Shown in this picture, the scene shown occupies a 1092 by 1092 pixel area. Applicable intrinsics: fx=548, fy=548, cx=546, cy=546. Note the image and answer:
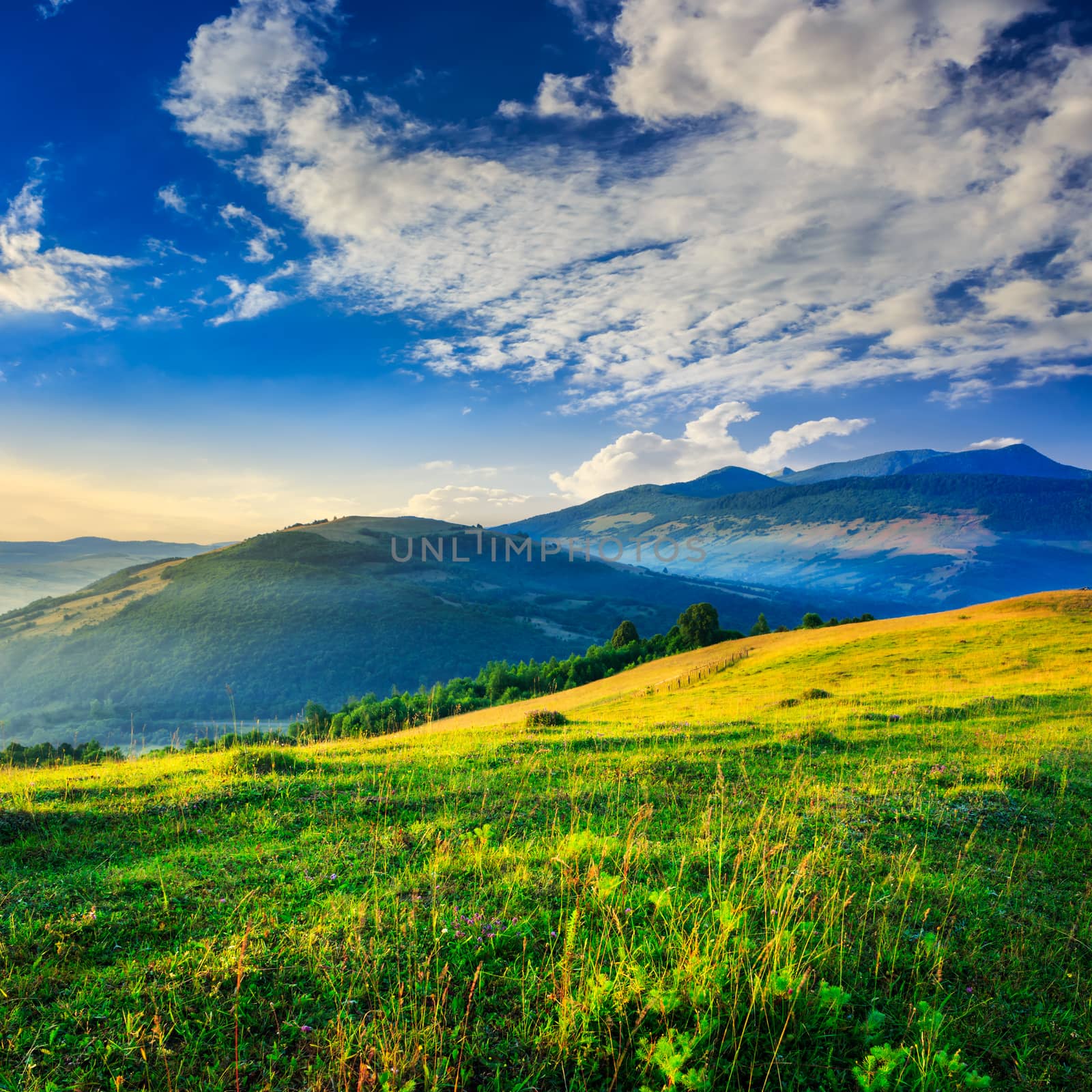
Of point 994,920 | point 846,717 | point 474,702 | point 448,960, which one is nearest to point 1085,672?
point 846,717

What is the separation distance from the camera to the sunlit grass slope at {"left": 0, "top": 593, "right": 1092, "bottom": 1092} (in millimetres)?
3270

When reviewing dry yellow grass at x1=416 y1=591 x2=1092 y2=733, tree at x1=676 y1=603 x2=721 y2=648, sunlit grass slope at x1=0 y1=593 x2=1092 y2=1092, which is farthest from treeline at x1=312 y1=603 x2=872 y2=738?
sunlit grass slope at x1=0 y1=593 x2=1092 y2=1092

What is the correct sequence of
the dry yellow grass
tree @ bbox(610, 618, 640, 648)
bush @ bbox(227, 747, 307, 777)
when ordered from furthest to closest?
tree @ bbox(610, 618, 640, 648), the dry yellow grass, bush @ bbox(227, 747, 307, 777)

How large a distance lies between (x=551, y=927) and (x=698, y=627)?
65570 millimetres

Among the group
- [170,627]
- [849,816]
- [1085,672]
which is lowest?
[170,627]

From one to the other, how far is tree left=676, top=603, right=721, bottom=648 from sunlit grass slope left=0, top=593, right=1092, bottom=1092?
57.2 m

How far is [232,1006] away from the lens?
11.8ft

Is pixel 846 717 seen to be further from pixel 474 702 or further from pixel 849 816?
pixel 474 702

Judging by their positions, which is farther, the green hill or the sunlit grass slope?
the green hill

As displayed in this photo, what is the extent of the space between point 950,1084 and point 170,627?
182 metres

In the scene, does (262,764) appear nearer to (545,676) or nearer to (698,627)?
(545,676)

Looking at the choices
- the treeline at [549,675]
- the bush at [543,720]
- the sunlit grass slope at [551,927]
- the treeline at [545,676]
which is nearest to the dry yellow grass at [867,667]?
the bush at [543,720]

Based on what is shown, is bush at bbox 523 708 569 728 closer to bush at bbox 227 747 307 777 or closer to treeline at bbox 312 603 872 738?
bush at bbox 227 747 307 777

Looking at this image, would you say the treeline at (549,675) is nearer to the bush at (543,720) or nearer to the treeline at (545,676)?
the treeline at (545,676)
